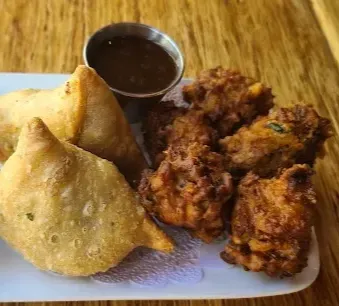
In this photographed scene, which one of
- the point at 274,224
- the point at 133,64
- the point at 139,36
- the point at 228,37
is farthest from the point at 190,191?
the point at 228,37

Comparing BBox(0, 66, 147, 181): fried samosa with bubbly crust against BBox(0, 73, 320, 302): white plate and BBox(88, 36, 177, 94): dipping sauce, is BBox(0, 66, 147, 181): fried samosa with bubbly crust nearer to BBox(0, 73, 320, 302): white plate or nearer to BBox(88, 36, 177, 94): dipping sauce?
BBox(88, 36, 177, 94): dipping sauce

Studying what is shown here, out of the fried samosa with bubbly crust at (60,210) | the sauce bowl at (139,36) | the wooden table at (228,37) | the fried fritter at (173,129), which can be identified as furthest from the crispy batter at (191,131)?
the wooden table at (228,37)

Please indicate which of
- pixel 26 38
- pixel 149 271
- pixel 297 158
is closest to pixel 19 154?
pixel 149 271

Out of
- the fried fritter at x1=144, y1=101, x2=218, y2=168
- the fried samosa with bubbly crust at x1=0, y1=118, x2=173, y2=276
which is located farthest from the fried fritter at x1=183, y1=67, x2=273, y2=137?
the fried samosa with bubbly crust at x1=0, y1=118, x2=173, y2=276

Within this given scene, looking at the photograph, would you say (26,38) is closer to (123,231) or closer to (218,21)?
(218,21)

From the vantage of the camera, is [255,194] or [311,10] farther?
[311,10]

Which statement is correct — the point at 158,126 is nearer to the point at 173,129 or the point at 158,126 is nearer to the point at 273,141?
the point at 173,129

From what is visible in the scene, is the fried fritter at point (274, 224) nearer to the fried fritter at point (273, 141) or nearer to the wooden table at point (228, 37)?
the fried fritter at point (273, 141)
